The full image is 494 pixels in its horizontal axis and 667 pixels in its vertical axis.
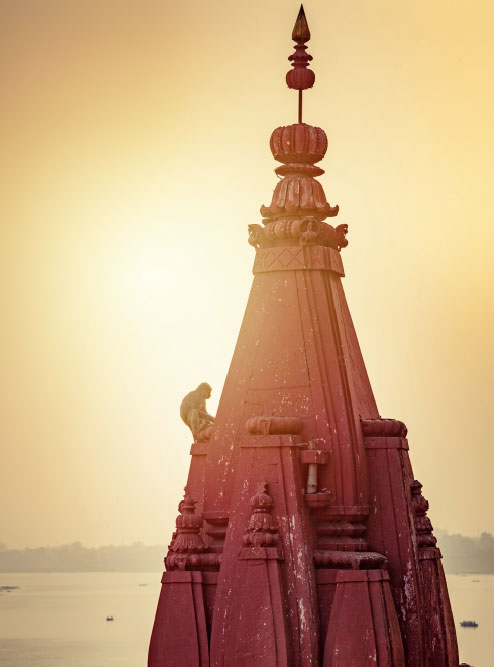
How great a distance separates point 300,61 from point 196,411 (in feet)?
15.4

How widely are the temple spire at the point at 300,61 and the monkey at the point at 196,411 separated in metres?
3.74

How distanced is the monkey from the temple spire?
374cm

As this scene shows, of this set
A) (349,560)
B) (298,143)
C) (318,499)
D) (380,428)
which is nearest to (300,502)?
(318,499)

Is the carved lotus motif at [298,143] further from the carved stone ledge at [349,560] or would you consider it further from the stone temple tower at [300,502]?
the carved stone ledge at [349,560]

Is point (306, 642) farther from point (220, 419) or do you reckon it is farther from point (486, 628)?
point (486, 628)

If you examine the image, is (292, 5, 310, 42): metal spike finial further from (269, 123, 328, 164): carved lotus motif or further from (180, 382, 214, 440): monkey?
(180, 382, 214, 440): monkey

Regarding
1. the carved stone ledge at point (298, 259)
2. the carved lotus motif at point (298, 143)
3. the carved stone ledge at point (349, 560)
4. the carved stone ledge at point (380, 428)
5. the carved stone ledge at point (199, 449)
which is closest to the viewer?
the carved stone ledge at point (349, 560)

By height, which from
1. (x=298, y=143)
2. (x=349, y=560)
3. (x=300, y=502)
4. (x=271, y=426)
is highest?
(x=298, y=143)

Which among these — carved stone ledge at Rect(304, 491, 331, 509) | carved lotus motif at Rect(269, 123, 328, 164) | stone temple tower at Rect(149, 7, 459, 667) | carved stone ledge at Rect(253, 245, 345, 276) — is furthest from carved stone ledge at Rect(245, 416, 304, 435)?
carved lotus motif at Rect(269, 123, 328, 164)

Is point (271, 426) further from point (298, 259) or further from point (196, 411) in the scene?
point (298, 259)

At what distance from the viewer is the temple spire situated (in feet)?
72.6

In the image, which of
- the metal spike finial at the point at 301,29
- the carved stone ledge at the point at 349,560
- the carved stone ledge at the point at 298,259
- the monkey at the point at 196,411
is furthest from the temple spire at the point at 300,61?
the carved stone ledge at the point at 349,560

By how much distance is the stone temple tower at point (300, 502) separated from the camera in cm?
1994

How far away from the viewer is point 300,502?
20.3 meters
